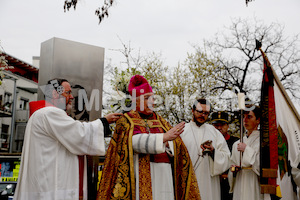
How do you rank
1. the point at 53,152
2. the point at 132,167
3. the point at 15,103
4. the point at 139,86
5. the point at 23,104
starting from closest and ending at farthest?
1. the point at 53,152
2. the point at 132,167
3. the point at 139,86
4. the point at 15,103
5. the point at 23,104

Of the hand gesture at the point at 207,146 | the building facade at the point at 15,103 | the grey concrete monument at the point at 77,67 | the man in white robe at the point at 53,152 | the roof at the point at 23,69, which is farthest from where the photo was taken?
the building facade at the point at 15,103

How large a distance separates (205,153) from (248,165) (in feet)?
2.39

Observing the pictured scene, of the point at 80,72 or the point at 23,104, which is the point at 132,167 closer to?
the point at 80,72

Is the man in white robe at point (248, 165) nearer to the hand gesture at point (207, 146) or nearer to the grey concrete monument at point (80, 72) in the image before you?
the hand gesture at point (207, 146)

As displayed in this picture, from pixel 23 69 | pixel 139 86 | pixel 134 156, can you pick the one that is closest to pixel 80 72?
pixel 139 86

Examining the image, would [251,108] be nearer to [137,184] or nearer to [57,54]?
[137,184]

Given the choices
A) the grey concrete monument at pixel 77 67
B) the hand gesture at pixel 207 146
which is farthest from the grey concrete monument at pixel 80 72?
the hand gesture at pixel 207 146

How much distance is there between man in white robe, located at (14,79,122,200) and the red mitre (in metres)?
1.00

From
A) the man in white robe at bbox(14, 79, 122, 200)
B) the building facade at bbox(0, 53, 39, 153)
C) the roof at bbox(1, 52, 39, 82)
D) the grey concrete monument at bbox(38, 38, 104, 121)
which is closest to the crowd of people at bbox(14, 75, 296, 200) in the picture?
the man in white robe at bbox(14, 79, 122, 200)

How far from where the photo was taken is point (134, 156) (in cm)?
458

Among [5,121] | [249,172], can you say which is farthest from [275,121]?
[5,121]

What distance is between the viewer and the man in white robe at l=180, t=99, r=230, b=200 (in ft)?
18.0

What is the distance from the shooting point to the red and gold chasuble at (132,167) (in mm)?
4340

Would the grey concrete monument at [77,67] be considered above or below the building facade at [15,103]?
below
